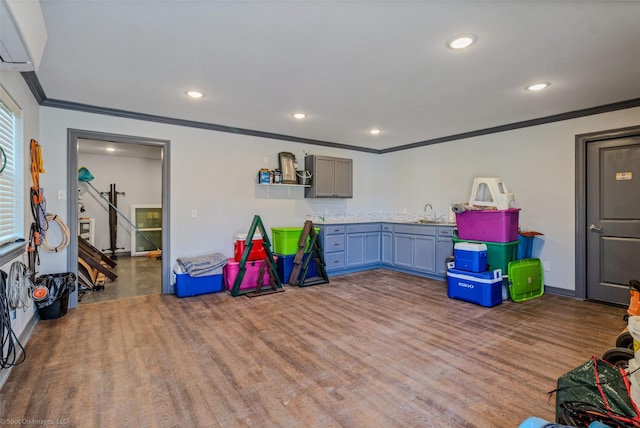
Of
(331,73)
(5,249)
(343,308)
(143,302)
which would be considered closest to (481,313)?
(343,308)

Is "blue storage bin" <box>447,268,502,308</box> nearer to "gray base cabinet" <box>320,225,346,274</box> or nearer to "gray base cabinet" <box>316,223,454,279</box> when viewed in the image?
"gray base cabinet" <box>316,223,454,279</box>

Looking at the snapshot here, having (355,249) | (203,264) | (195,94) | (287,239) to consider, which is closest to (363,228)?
(355,249)

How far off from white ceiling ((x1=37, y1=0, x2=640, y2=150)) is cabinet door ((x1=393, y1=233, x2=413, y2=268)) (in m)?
2.20

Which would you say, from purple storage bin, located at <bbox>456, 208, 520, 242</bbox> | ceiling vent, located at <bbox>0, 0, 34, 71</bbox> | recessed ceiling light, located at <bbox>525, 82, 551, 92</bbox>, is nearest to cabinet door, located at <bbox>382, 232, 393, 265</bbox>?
purple storage bin, located at <bbox>456, 208, 520, 242</bbox>

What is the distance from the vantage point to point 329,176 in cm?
553

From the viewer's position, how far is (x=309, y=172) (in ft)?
17.7

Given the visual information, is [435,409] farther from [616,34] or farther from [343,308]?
[616,34]

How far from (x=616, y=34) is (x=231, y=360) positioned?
11.8 ft

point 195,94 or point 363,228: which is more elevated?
point 195,94

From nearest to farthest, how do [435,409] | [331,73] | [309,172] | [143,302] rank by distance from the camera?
[435,409]
[331,73]
[143,302]
[309,172]

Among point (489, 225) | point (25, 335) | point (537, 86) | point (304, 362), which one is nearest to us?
point (304, 362)

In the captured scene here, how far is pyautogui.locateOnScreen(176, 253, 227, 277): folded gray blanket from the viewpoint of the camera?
4113 millimetres

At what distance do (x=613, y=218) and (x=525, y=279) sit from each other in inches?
47.4

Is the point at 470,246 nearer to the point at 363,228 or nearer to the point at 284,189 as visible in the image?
the point at 363,228
